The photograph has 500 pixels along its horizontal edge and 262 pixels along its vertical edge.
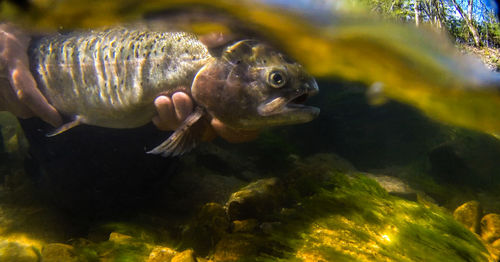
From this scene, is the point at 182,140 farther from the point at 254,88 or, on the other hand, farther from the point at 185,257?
the point at 185,257

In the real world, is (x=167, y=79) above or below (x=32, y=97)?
above

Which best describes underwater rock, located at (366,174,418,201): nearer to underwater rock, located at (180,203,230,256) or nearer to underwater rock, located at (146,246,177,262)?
underwater rock, located at (180,203,230,256)

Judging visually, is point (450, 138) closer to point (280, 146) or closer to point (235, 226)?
point (280, 146)

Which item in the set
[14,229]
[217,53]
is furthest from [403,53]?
[14,229]

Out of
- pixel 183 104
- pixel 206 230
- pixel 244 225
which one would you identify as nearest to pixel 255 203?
pixel 244 225

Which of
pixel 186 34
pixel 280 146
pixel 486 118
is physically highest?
pixel 186 34

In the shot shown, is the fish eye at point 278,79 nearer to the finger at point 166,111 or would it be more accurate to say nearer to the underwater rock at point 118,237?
the finger at point 166,111
